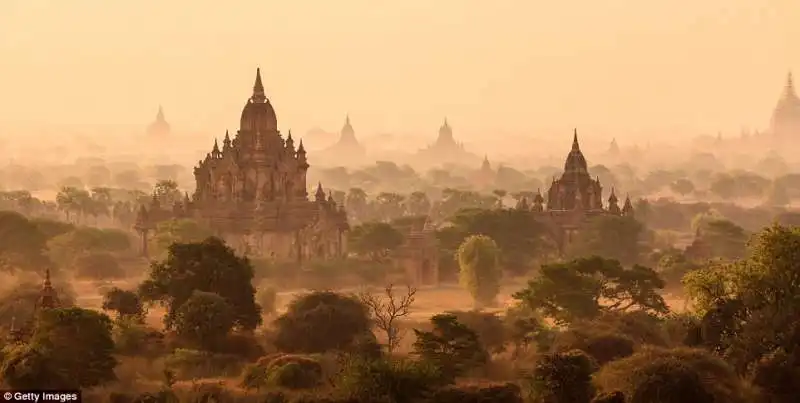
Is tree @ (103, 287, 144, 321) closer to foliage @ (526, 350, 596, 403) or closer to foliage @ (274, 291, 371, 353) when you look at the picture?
foliage @ (274, 291, 371, 353)

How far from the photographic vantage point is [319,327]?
56.7m

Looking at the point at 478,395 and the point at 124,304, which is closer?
the point at 478,395

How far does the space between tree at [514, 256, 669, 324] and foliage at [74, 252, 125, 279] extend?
100.0 ft

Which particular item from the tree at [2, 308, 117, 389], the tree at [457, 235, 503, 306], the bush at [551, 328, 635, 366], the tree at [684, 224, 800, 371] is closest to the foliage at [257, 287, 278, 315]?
the tree at [457, 235, 503, 306]

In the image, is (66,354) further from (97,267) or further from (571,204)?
(571,204)

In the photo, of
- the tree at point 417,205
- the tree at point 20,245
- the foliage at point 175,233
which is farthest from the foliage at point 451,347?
the tree at point 417,205

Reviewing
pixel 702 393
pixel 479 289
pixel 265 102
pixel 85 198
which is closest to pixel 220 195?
pixel 265 102

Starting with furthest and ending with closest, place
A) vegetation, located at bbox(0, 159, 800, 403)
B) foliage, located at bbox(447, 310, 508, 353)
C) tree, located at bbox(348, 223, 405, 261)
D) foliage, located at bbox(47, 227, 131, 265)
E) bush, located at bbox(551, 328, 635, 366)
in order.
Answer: tree, located at bbox(348, 223, 405, 261)
foliage, located at bbox(47, 227, 131, 265)
foliage, located at bbox(447, 310, 508, 353)
bush, located at bbox(551, 328, 635, 366)
vegetation, located at bbox(0, 159, 800, 403)

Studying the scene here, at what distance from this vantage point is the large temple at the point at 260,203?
93.9 meters

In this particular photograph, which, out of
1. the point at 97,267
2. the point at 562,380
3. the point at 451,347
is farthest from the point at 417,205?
the point at 562,380

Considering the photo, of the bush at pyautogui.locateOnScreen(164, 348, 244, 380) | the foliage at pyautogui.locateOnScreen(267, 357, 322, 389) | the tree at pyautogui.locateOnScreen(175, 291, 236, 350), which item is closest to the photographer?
the foliage at pyautogui.locateOnScreen(267, 357, 322, 389)

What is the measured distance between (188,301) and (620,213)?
52952mm

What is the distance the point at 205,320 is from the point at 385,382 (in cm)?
1365

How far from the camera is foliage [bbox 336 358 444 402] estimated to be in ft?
140
